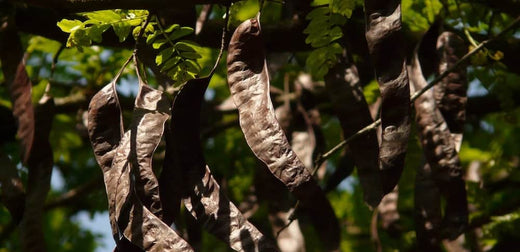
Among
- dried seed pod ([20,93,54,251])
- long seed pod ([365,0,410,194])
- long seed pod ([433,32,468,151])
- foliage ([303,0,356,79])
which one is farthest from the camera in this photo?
dried seed pod ([20,93,54,251])

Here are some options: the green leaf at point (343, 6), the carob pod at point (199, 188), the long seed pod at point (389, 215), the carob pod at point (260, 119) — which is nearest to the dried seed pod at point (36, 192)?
the carob pod at point (199, 188)

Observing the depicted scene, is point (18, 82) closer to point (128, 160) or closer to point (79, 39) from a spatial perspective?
point (79, 39)

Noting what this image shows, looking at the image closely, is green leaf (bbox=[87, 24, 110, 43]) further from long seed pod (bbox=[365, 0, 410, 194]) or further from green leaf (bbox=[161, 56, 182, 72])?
long seed pod (bbox=[365, 0, 410, 194])

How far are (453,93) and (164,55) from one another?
85cm

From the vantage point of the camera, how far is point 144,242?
1.96m

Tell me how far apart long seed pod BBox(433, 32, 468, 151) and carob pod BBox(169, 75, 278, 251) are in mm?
791

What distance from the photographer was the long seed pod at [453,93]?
8.53 feet

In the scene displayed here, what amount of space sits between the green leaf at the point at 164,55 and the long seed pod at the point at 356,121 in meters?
0.56

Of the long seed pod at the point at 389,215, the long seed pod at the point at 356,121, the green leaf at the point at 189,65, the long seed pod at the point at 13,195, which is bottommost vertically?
the long seed pod at the point at 389,215

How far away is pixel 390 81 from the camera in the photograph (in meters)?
2.09

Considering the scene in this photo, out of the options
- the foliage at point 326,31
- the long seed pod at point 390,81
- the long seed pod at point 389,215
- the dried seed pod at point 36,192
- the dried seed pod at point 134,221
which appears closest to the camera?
the dried seed pod at point 134,221

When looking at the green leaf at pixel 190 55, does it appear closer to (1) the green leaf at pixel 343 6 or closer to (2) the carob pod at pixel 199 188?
(2) the carob pod at pixel 199 188

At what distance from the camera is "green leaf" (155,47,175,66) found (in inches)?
93.8

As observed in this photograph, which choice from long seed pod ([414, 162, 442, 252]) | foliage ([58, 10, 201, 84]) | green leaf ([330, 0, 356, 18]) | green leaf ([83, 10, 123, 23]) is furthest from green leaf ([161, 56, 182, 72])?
long seed pod ([414, 162, 442, 252])
